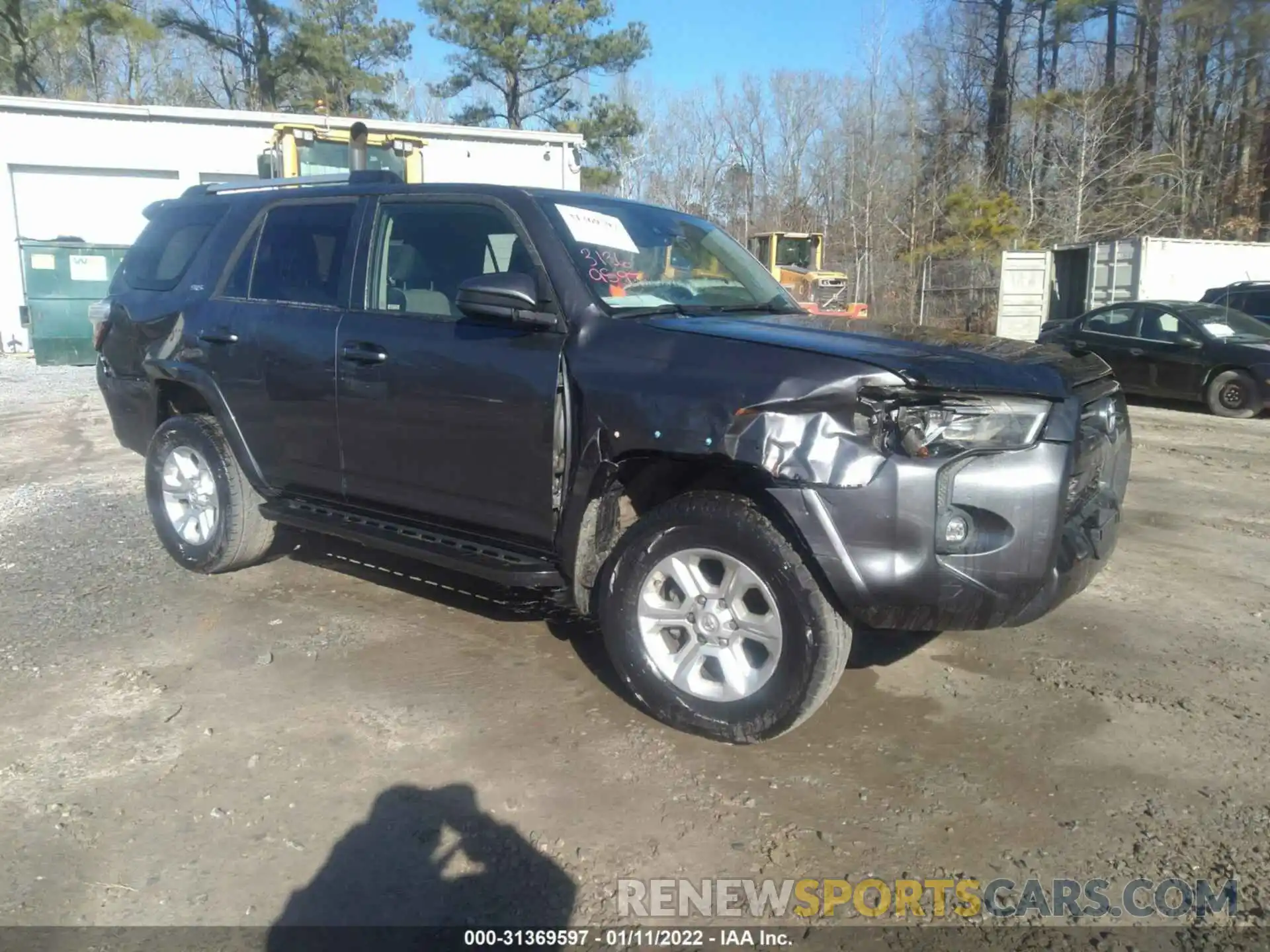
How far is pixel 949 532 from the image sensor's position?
314 cm

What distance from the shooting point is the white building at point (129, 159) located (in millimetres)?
19469

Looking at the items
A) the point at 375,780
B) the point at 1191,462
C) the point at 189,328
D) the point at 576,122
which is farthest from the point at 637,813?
the point at 576,122

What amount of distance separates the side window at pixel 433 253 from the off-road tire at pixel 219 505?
1354mm

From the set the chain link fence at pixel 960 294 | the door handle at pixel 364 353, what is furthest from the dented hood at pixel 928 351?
the chain link fence at pixel 960 294

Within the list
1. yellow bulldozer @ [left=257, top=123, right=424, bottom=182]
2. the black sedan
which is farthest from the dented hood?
yellow bulldozer @ [left=257, top=123, right=424, bottom=182]

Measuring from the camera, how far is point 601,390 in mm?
3629

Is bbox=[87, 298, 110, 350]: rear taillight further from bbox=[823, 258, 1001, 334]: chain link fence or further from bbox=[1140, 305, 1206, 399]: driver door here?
bbox=[823, 258, 1001, 334]: chain link fence

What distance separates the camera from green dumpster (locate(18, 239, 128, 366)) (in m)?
16.5

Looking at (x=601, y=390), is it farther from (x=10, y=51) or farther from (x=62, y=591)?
(x=10, y=51)

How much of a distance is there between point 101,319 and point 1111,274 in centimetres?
1855

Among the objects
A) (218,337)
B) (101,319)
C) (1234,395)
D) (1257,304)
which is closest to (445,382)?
(218,337)

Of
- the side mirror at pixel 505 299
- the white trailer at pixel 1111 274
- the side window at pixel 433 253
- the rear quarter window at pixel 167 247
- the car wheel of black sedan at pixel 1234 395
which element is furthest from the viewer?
the white trailer at pixel 1111 274

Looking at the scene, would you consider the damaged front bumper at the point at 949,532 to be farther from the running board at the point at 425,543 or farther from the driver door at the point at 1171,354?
the driver door at the point at 1171,354

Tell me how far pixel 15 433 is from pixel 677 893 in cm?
971
